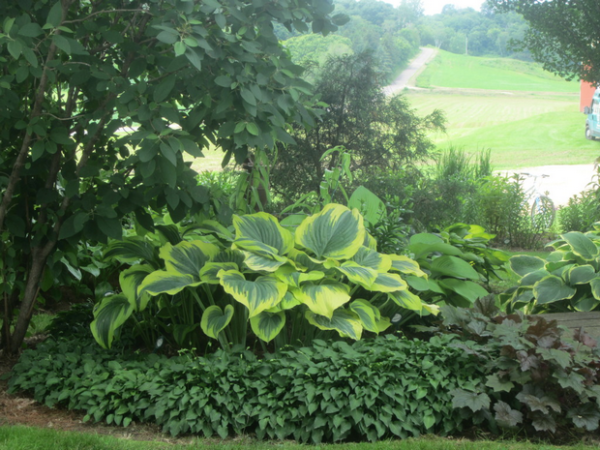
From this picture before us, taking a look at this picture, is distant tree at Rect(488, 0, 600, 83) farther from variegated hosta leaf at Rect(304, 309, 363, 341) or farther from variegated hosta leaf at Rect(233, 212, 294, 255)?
variegated hosta leaf at Rect(304, 309, 363, 341)

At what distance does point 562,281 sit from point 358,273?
3.61 feet

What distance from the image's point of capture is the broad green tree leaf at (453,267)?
2.71 m

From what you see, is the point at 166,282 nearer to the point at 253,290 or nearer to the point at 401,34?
the point at 253,290

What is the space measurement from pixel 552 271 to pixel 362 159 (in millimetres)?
2339

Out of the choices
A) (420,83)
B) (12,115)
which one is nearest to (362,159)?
(12,115)

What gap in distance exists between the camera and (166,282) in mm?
2258

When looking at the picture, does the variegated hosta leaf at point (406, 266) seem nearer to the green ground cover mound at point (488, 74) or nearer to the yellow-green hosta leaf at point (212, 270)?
the yellow-green hosta leaf at point (212, 270)

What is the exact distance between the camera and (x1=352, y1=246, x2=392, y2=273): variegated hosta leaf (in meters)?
2.45

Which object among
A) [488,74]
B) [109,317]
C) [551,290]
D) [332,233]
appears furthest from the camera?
[488,74]

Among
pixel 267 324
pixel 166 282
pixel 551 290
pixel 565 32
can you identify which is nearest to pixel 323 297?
pixel 267 324

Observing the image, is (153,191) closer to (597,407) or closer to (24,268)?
(24,268)

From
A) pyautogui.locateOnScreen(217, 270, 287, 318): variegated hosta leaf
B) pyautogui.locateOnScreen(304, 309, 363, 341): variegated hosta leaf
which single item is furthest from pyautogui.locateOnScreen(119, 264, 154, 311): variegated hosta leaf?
pyautogui.locateOnScreen(304, 309, 363, 341): variegated hosta leaf

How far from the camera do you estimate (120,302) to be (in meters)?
2.44

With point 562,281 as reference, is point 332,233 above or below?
above
